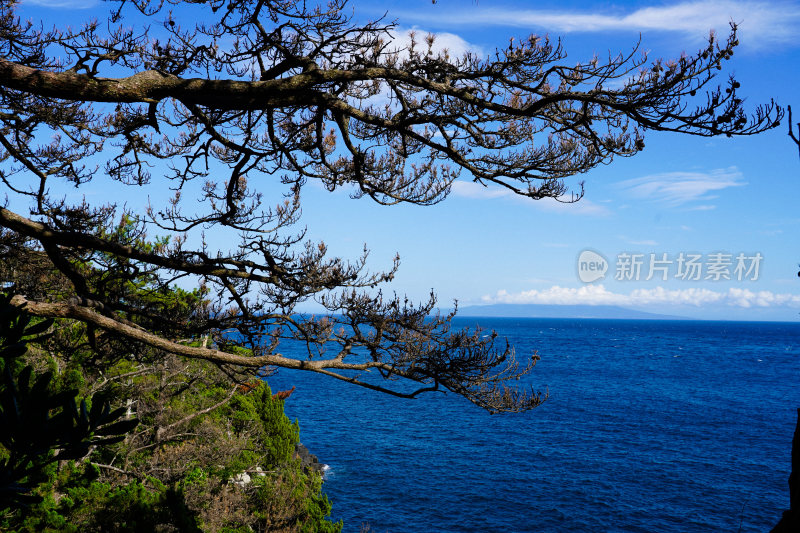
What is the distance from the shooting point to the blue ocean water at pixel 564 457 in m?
24.2

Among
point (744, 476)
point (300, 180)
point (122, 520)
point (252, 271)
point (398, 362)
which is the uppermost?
point (300, 180)

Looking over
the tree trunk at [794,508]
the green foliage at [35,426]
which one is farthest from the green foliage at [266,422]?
the tree trunk at [794,508]

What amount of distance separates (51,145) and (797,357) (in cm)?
11486

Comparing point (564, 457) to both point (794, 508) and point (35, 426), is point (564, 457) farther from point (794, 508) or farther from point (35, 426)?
point (35, 426)

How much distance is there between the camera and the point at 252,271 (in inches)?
268

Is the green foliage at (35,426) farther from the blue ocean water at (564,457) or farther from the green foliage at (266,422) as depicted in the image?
the blue ocean water at (564,457)

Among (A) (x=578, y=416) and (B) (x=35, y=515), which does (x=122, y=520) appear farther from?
(A) (x=578, y=416)

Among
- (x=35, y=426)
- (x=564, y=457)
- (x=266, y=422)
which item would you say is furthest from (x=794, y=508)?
(x=564, y=457)

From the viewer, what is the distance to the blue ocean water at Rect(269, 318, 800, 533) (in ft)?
79.4

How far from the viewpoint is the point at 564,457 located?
107 feet

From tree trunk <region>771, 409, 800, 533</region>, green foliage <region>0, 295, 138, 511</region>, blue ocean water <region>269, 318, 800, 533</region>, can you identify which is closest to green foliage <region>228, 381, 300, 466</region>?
blue ocean water <region>269, 318, 800, 533</region>

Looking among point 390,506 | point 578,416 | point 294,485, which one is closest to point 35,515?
point 294,485

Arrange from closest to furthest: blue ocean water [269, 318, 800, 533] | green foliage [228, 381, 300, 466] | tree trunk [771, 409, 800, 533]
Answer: tree trunk [771, 409, 800, 533] → green foliage [228, 381, 300, 466] → blue ocean water [269, 318, 800, 533]

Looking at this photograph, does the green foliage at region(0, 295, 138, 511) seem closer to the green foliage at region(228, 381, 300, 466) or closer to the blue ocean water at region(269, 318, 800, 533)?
the green foliage at region(228, 381, 300, 466)
